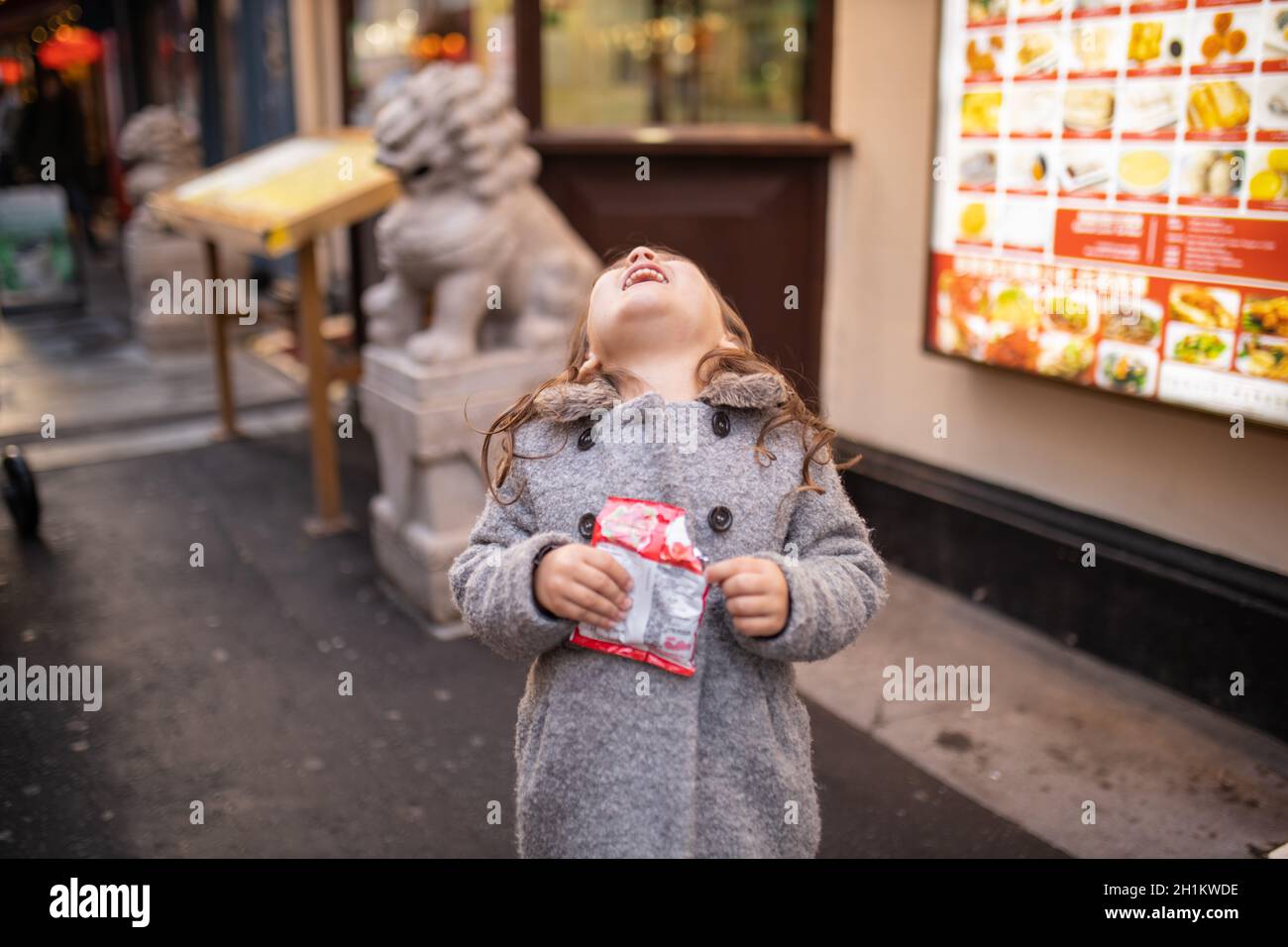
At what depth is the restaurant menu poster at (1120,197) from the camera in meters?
3.72

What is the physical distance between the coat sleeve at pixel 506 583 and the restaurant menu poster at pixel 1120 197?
9.16 feet

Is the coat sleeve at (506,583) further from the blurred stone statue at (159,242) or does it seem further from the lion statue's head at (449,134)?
the blurred stone statue at (159,242)

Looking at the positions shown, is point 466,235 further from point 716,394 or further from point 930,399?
point 716,394

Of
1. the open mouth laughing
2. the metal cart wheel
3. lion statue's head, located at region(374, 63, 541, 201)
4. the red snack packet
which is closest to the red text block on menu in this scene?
lion statue's head, located at region(374, 63, 541, 201)

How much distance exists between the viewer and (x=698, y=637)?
196 centimetres

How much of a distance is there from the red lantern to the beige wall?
16.8 metres

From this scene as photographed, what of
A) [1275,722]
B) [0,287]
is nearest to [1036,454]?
[1275,722]

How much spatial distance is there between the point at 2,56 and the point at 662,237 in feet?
83.5

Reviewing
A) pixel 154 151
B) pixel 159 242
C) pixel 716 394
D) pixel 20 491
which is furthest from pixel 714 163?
pixel 154 151

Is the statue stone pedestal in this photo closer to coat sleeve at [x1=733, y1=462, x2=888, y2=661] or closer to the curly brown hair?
the curly brown hair

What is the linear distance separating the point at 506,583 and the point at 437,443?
307 cm

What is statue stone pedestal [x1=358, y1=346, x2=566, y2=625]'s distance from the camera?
486cm

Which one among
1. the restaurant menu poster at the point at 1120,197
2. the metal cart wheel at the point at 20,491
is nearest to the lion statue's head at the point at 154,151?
Result: the metal cart wheel at the point at 20,491
